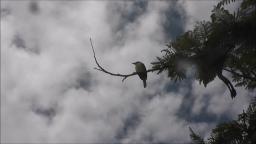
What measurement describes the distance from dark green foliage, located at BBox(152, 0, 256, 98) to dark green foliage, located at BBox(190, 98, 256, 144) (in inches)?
51.6

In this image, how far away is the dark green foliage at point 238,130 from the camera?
6.33 m

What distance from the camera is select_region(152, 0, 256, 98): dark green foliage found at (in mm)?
4434

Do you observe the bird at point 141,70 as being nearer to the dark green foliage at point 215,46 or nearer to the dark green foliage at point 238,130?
the dark green foliage at point 215,46

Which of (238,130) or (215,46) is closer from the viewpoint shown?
(215,46)

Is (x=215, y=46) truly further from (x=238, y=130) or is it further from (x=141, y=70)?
(x=238, y=130)

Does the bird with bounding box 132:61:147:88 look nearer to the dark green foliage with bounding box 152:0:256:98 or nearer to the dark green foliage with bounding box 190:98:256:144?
the dark green foliage with bounding box 152:0:256:98

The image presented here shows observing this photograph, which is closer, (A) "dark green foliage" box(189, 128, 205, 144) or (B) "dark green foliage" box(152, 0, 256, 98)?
(B) "dark green foliage" box(152, 0, 256, 98)

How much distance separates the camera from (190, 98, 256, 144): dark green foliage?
249 inches

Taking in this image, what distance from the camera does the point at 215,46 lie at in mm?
4609

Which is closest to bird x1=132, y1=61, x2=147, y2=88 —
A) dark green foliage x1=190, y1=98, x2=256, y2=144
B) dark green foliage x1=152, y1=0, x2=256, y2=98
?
dark green foliage x1=152, y1=0, x2=256, y2=98

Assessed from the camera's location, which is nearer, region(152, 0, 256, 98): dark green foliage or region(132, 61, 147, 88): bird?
region(152, 0, 256, 98): dark green foliage

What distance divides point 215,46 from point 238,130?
2.43 metres

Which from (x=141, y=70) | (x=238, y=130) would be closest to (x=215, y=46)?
(x=141, y=70)

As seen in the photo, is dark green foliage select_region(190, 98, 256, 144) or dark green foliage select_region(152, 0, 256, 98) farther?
dark green foliage select_region(190, 98, 256, 144)
